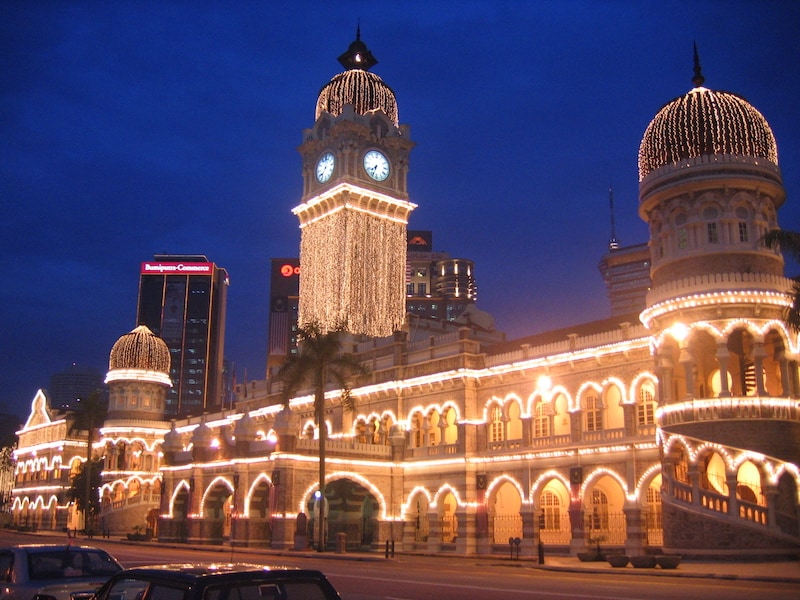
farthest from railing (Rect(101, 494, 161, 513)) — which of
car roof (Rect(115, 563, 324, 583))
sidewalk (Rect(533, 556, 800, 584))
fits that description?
car roof (Rect(115, 563, 324, 583))

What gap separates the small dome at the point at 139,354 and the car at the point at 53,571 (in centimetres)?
7283

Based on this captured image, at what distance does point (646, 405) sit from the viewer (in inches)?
1554

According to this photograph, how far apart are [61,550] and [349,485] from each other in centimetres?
3932

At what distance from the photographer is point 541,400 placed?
1762 inches

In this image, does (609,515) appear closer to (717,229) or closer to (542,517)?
(542,517)

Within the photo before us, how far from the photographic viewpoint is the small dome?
270ft

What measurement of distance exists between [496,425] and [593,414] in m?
6.81

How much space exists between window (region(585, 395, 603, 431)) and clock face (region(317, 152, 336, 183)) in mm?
33011

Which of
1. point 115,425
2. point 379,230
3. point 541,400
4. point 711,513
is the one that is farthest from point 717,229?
point 115,425

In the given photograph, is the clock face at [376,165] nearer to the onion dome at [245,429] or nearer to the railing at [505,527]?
the onion dome at [245,429]

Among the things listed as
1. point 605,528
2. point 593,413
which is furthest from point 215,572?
point 605,528

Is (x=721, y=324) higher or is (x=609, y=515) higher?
(x=721, y=324)

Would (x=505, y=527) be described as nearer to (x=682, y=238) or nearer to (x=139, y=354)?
(x=682, y=238)

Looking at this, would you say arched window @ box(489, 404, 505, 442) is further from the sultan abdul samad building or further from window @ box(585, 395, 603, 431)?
window @ box(585, 395, 603, 431)
